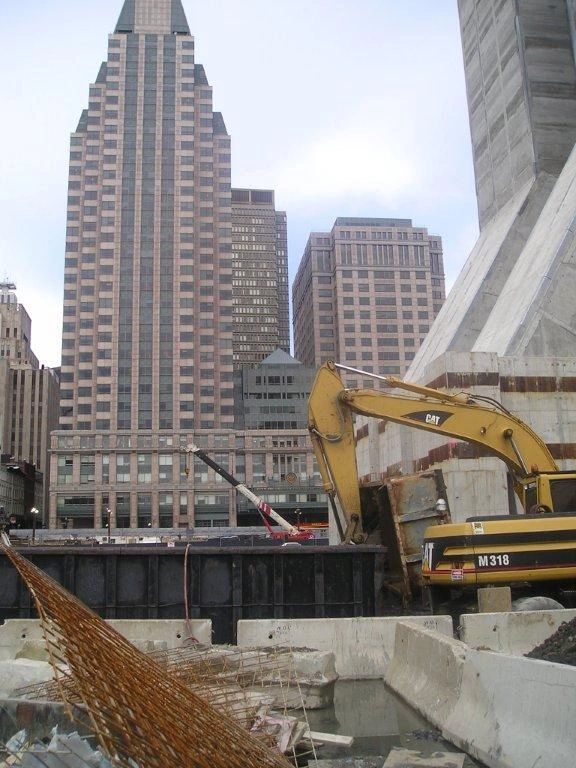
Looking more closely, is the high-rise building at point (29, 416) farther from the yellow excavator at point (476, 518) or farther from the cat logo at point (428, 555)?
the cat logo at point (428, 555)

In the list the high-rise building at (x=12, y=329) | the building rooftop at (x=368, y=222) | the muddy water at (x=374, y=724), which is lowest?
the muddy water at (x=374, y=724)

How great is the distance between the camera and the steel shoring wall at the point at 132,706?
4.89 metres

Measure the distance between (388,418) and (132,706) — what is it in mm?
12761

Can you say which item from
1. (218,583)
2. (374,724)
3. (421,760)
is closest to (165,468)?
(218,583)

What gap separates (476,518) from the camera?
44.0 ft

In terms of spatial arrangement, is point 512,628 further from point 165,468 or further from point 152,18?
point 152,18

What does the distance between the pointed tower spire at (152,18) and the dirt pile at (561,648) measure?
406 feet

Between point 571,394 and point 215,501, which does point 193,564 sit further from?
point 215,501

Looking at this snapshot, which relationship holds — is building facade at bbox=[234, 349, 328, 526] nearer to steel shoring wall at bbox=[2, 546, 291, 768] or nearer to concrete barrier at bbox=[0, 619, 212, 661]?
concrete barrier at bbox=[0, 619, 212, 661]

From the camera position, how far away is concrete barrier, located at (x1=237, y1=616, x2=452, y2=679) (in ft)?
35.8

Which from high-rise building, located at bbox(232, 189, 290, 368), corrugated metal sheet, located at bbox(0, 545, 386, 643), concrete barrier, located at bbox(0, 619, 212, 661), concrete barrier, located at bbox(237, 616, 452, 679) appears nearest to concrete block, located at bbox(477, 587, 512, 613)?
concrete barrier, located at bbox(237, 616, 452, 679)

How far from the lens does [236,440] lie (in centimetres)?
10706

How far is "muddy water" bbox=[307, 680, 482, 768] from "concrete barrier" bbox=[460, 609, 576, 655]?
1.55 m

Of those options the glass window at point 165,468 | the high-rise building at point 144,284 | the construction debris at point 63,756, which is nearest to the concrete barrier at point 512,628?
the construction debris at point 63,756
